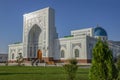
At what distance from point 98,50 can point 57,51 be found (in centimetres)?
3591

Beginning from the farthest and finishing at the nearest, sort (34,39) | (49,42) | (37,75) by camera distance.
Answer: (34,39) → (49,42) → (37,75)

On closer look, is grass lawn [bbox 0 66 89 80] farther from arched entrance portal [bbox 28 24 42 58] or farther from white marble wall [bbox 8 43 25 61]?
white marble wall [bbox 8 43 25 61]

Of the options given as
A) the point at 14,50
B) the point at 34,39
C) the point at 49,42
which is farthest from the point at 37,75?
the point at 14,50

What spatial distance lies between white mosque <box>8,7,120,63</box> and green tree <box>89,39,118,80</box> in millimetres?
30457

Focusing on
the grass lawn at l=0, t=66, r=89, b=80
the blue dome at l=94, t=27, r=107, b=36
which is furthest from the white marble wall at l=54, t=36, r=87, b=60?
the grass lawn at l=0, t=66, r=89, b=80

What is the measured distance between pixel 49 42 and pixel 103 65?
36.2 meters

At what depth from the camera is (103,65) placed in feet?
21.7

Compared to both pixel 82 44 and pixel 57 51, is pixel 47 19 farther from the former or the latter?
pixel 82 44

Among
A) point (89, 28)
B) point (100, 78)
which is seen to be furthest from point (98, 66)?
point (89, 28)

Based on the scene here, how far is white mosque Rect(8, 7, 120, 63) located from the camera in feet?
128

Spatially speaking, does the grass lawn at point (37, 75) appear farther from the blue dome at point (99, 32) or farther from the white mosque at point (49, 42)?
the blue dome at point (99, 32)

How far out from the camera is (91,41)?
39.7 m

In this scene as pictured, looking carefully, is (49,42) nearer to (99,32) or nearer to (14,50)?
(99,32)

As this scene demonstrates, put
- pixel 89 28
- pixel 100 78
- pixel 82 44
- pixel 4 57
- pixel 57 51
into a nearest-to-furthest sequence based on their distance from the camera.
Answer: pixel 100 78, pixel 82 44, pixel 57 51, pixel 89 28, pixel 4 57
